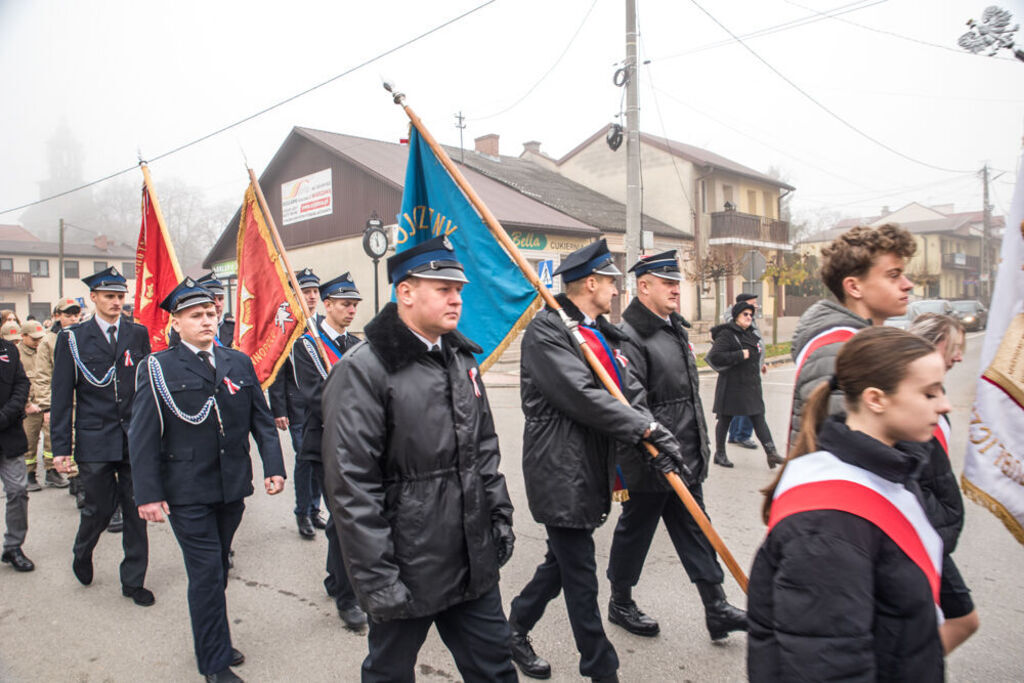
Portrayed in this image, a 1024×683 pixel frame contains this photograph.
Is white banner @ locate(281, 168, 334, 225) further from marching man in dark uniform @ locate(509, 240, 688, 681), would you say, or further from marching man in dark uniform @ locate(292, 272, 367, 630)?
marching man in dark uniform @ locate(509, 240, 688, 681)

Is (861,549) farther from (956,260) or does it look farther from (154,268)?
(956,260)

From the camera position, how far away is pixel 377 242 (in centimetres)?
1659

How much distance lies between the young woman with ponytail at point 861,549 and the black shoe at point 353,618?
2.82 meters

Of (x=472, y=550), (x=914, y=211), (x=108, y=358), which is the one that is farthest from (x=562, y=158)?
(x=914, y=211)

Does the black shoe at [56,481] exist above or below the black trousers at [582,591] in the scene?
below

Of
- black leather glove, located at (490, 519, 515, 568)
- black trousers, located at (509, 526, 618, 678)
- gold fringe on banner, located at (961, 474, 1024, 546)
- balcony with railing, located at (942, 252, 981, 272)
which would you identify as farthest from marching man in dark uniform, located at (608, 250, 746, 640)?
balcony with railing, located at (942, 252, 981, 272)

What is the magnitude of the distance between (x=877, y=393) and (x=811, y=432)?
0.74 ft

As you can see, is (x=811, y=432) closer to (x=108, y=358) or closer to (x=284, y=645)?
(x=284, y=645)

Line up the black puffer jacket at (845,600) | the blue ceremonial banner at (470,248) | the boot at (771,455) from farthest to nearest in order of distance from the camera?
the boot at (771,455) → the blue ceremonial banner at (470,248) → the black puffer jacket at (845,600)

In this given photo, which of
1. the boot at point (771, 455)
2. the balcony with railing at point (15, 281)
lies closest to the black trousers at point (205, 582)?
the boot at point (771, 455)

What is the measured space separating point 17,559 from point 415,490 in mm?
4356

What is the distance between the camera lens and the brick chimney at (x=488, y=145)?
106ft

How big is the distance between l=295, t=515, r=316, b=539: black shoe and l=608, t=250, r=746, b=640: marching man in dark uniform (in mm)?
2735

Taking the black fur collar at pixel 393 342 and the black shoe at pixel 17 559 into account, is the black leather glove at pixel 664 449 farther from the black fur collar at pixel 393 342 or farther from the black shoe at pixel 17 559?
the black shoe at pixel 17 559
